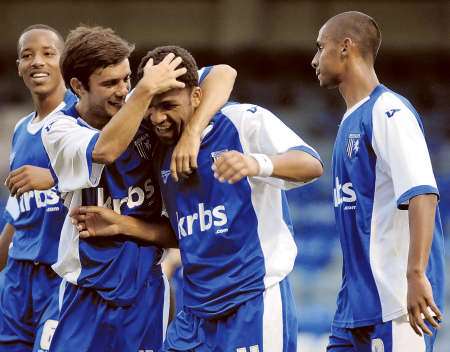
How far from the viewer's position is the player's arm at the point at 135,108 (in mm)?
4512

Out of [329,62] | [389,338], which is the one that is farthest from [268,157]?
[389,338]

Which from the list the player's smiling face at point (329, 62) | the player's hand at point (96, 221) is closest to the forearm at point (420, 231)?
the player's smiling face at point (329, 62)

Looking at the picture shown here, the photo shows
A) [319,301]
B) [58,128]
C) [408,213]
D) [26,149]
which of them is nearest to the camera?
[408,213]

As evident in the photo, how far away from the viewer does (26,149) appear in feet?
19.7

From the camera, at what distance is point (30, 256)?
586cm

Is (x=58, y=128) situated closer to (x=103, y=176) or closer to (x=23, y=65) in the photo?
(x=103, y=176)

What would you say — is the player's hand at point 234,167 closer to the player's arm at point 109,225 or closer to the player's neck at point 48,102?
the player's arm at point 109,225

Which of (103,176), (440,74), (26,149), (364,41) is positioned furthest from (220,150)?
(440,74)

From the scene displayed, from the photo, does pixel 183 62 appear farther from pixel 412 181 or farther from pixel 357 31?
pixel 412 181

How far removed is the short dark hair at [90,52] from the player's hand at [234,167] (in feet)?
3.31

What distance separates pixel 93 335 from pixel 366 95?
5.84 ft

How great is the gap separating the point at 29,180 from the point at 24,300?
1064mm

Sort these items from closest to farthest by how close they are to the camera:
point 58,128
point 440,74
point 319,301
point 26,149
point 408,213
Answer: point 408,213
point 58,128
point 26,149
point 319,301
point 440,74

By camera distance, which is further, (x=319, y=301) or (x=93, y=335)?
(x=319, y=301)
